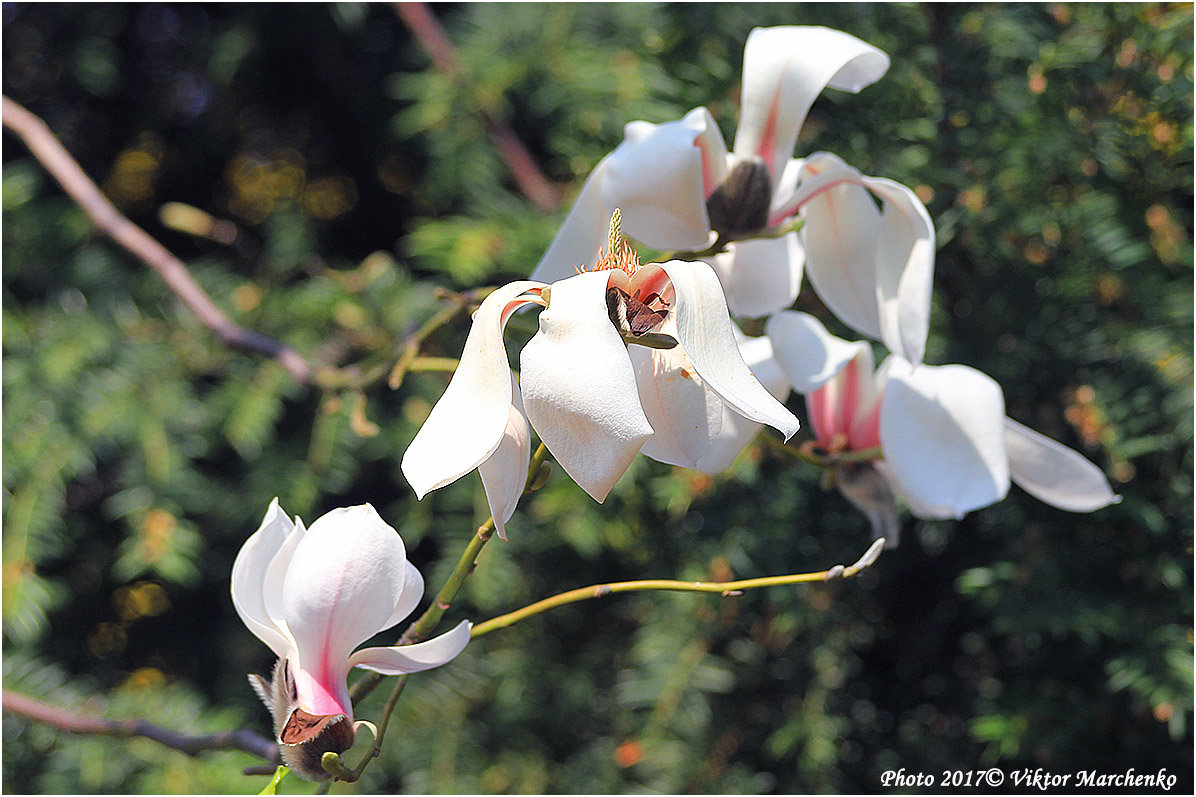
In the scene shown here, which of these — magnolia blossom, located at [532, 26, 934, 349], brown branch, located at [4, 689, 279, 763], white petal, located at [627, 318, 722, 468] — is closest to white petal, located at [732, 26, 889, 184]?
magnolia blossom, located at [532, 26, 934, 349]

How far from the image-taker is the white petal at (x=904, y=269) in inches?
9.6

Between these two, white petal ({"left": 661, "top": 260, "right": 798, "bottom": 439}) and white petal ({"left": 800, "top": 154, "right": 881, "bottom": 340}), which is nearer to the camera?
white petal ({"left": 661, "top": 260, "right": 798, "bottom": 439})

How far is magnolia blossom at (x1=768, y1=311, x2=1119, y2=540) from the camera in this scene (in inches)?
9.9

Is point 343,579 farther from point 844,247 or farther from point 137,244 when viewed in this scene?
point 137,244

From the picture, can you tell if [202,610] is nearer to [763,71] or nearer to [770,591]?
[770,591]

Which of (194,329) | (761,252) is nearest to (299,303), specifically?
(194,329)

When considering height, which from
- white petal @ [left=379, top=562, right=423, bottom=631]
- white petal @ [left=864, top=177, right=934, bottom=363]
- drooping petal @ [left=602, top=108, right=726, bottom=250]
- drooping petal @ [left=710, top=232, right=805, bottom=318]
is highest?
drooping petal @ [left=602, top=108, right=726, bottom=250]

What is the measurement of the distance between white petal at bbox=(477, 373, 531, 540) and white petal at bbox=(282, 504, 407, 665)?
28mm

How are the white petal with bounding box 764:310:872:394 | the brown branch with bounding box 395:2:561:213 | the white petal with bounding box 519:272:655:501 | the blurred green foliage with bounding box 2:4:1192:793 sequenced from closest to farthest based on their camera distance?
the white petal with bounding box 519:272:655:501 < the white petal with bounding box 764:310:872:394 < the blurred green foliage with bounding box 2:4:1192:793 < the brown branch with bounding box 395:2:561:213

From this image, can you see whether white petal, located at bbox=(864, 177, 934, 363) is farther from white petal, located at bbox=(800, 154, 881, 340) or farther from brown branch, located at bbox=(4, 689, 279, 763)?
brown branch, located at bbox=(4, 689, 279, 763)

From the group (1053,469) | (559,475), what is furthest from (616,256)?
(559,475)

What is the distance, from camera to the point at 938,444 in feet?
0.84

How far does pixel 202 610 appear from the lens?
25.2 inches

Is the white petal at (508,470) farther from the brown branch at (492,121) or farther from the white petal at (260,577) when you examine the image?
the brown branch at (492,121)
